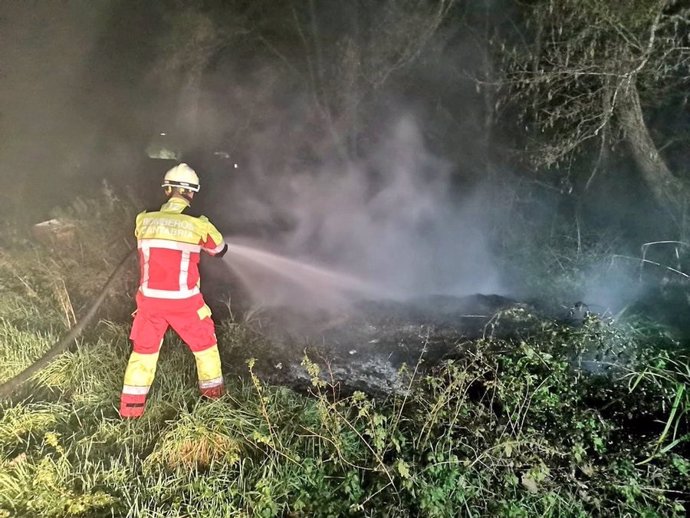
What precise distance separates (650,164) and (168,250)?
18.2ft

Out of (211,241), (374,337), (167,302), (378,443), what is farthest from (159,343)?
(374,337)

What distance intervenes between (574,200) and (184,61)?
782cm

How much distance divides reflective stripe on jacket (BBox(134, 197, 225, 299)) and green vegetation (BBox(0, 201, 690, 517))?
81cm

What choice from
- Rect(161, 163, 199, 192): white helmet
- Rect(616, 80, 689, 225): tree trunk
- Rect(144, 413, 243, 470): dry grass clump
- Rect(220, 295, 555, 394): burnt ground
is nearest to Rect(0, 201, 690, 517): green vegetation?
Rect(144, 413, 243, 470): dry grass clump

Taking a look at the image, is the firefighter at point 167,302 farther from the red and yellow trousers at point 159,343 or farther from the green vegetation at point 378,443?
the green vegetation at point 378,443

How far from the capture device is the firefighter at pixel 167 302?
3.62m

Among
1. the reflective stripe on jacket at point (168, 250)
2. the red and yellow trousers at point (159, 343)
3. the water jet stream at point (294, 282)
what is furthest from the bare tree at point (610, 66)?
the red and yellow trousers at point (159, 343)

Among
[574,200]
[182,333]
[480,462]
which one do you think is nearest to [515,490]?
[480,462]

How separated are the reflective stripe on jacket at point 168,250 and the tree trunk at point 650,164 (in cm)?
499

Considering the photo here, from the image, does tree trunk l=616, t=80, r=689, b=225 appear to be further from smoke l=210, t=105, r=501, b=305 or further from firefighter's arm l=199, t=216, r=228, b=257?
firefighter's arm l=199, t=216, r=228, b=257

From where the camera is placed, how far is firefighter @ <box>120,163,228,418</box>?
3625 millimetres

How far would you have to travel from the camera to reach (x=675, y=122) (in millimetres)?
7730

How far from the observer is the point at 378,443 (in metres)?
2.84

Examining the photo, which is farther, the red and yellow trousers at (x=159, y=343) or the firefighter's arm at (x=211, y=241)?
the firefighter's arm at (x=211, y=241)
